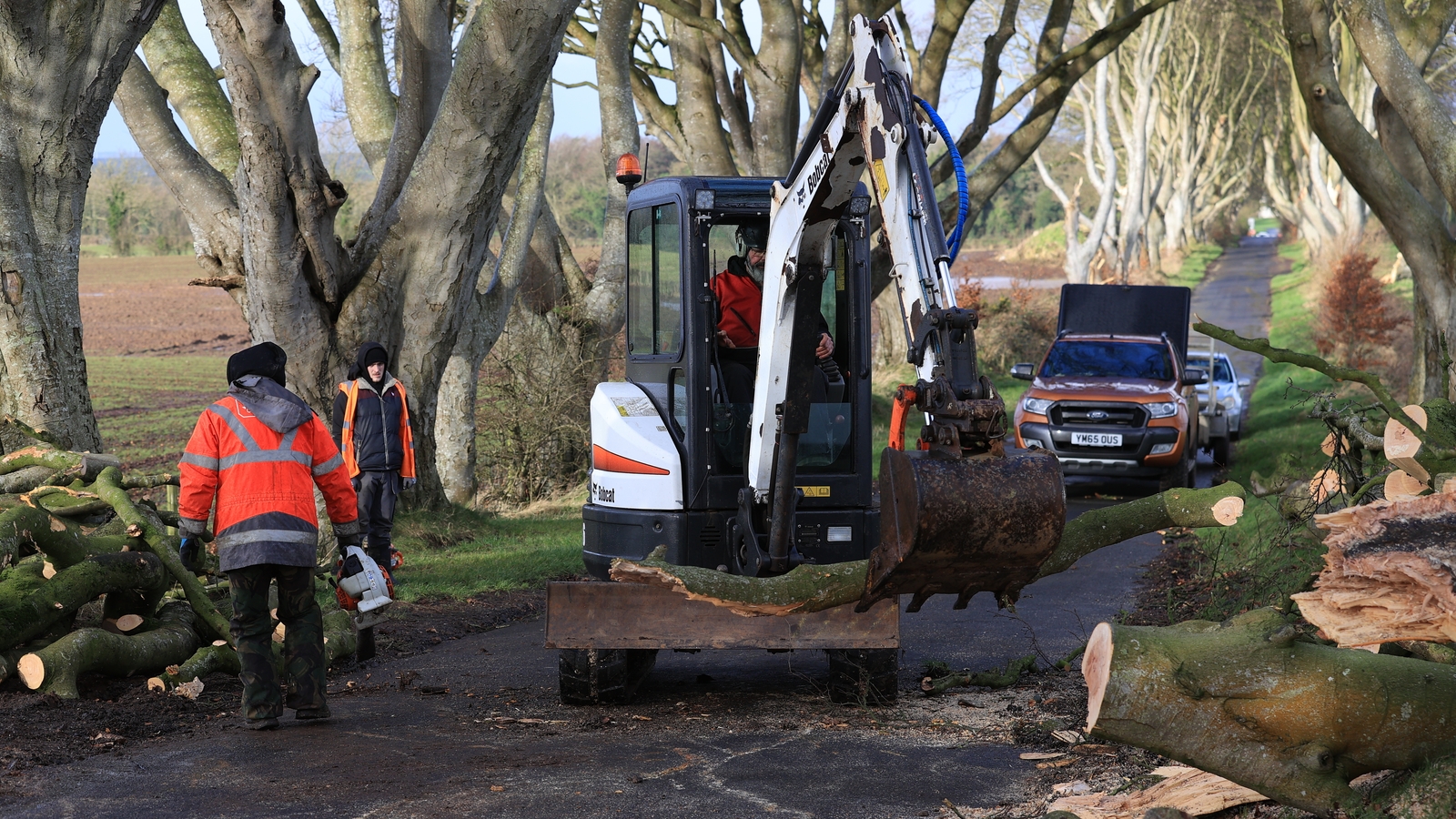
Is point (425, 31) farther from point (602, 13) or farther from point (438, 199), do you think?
point (602, 13)

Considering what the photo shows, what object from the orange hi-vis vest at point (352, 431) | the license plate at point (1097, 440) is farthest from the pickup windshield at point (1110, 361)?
the orange hi-vis vest at point (352, 431)

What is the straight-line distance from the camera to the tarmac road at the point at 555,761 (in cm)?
505

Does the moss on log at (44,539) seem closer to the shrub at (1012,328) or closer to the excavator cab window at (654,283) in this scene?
the excavator cab window at (654,283)

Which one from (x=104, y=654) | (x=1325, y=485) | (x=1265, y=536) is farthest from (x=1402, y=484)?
(x=104, y=654)

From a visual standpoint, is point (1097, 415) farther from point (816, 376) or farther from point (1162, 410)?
point (816, 376)

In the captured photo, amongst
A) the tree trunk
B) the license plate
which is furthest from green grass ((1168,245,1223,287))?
the tree trunk

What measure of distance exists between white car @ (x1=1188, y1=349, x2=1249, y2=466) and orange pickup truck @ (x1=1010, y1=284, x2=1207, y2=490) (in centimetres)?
113

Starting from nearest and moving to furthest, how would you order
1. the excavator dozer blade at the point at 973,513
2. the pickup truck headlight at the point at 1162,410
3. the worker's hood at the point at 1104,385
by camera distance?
the excavator dozer blade at the point at 973,513 < the pickup truck headlight at the point at 1162,410 < the worker's hood at the point at 1104,385

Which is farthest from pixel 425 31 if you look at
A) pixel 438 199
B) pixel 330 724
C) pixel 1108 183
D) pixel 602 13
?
pixel 1108 183

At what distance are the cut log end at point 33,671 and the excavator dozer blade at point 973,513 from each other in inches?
178

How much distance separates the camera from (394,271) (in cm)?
1134

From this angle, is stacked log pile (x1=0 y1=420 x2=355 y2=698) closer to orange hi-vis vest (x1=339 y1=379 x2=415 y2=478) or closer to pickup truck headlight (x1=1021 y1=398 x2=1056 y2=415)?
orange hi-vis vest (x1=339 y1=379 x2=415 y2=478)

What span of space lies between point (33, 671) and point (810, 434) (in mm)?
4047

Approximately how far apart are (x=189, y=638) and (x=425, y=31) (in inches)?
271
